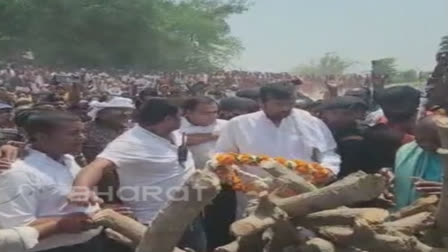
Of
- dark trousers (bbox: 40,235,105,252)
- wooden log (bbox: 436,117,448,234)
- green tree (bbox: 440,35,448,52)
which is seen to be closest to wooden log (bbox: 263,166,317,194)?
wooden log (bbox: 436,117,448,234)

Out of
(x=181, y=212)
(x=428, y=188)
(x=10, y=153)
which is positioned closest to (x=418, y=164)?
(x=428, y=188)

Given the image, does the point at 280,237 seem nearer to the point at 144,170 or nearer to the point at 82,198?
the point at 82,198

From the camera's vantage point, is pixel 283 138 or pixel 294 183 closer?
pixel 294 183

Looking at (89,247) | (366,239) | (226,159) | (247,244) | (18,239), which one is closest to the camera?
(366,239)

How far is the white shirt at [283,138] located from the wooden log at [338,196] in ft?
8.95

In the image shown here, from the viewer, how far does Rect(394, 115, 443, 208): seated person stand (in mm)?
3520

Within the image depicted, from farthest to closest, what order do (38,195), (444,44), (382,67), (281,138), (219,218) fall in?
(382,67) < (444,44) < (219,218) < (281,138) < (38,195)

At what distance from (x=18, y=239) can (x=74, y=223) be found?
0.43 m

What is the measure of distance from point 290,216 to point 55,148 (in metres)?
1.67

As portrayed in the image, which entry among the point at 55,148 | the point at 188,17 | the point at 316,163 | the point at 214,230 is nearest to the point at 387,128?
the point at 316,163

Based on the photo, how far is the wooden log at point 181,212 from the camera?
2221 millimetres

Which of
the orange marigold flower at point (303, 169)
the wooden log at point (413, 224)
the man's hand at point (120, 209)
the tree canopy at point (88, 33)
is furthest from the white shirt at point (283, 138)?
the tree canopy at point (88, 33)

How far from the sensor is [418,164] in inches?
148

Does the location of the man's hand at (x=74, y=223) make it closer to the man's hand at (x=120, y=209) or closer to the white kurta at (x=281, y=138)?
the man's hand at (x=120, y=209)
